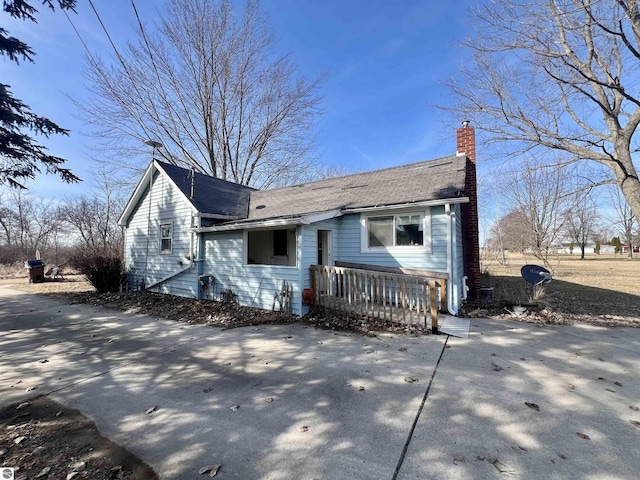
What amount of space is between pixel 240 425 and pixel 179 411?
2.66ft

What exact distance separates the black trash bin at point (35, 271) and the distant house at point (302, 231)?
727 centimetres

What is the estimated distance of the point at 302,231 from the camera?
7.40 meters

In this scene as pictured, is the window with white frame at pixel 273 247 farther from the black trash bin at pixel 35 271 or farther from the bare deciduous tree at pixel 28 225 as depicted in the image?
the bare deciduous tree at pixel 28 225

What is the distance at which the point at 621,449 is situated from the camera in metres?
2.42

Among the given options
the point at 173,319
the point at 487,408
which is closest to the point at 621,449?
the point at 487,408

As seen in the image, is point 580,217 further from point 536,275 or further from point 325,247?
point 325,247

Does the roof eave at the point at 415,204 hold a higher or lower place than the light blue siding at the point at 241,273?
higher

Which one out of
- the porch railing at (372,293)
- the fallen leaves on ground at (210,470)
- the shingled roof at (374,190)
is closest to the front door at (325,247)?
the shingled roof at (374,190)

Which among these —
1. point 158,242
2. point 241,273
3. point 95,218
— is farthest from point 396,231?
point 95,218

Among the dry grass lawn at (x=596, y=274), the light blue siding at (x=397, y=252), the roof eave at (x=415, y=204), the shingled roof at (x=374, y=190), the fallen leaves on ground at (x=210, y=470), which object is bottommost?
the dry grass lawn at (x=596, y=274)

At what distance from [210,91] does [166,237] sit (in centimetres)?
1220

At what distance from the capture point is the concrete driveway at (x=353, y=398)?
7.60 feet

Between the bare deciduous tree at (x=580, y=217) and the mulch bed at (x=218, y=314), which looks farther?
the bare deciduous tree at (x=580, y=217)

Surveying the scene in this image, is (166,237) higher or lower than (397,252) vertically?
higher
